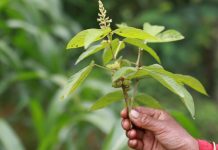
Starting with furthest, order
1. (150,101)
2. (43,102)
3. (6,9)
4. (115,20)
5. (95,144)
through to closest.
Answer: (115,20), (95,144), (43,102), (6,9), (150,101)

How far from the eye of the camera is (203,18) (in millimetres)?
2824

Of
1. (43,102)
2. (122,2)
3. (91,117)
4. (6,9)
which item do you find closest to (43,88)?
(43,102)

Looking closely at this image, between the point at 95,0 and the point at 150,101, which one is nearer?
the point at 150,101

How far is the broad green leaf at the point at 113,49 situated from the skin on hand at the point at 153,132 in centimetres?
8

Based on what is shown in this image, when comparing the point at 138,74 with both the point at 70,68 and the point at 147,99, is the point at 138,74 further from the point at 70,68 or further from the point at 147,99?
the point at 70,68

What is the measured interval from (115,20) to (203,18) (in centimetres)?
48

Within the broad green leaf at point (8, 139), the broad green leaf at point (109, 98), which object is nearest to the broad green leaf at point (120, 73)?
the broad green leaf at point (109, 98)

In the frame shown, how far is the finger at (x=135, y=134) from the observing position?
78 cm

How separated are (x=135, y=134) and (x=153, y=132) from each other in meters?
0.03

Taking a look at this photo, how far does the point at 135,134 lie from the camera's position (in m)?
0.80

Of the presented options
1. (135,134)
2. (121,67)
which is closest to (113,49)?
(121,67)

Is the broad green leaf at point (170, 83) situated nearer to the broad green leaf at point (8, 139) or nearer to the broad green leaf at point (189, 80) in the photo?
the broad green leaf at point (189, 80)

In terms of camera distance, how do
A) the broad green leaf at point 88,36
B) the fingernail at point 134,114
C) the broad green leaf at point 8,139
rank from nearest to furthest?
the broad green leaf at point 88,36 → the fingernail at point 134,114 → the broad green leaf at point 8,139

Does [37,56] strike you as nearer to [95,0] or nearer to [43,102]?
[43,102]
